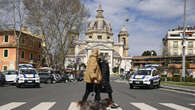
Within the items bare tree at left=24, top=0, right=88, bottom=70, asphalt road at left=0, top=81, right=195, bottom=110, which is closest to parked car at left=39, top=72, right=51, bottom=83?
bare tree at left=24, top=0, right=88, bottom=70

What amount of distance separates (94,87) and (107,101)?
65 centimetres

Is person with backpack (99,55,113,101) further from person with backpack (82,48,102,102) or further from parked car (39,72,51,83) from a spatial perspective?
parked car (39,72,51,83)


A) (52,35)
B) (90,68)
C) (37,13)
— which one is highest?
(37,13)

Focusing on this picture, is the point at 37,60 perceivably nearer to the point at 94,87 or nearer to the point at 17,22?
the point at 17,22

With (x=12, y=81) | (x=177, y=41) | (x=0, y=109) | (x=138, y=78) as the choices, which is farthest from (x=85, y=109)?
(x=177, y=41)

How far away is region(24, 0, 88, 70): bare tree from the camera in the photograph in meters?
37.8

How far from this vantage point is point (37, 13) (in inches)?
1491

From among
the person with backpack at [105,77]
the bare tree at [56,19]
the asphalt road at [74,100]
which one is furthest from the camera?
the bare tree at [56,19]

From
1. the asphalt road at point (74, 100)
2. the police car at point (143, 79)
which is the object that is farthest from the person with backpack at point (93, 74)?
the police car at point (143, 79)

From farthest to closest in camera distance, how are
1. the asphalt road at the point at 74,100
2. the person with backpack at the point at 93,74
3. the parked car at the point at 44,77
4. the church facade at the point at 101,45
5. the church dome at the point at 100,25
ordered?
the church dome at the point at 100,25
the church facade at the point at 101,45
the parked car at the point at 44,77
the asphalt road at the point at 74,100
the person with backpack at the point at 93,74

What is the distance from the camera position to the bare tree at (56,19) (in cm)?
3775

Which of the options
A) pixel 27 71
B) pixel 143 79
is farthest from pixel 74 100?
A: pixel 27 71

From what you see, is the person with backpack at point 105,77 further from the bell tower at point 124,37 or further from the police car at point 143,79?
the bell tower at point 124,37

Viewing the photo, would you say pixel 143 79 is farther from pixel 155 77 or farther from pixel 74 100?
pixel 74 100
